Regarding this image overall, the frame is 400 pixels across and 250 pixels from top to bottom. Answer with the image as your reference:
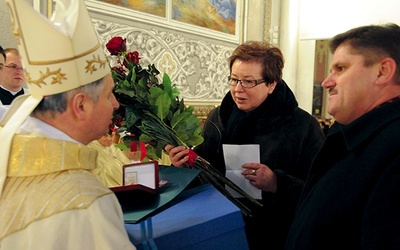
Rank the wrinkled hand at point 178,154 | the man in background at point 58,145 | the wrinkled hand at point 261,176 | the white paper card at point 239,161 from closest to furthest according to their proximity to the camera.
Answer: the man in background at point 58,145 → the wrinkled hand at point 178,154 → the wrinkled hand at point 261,176 → the white paper card at point 239,161

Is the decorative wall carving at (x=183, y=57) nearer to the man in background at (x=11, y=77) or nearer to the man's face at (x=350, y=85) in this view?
the man in background at (x=11, y=77)

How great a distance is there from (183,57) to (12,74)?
7.38ft

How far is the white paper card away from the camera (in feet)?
6.04

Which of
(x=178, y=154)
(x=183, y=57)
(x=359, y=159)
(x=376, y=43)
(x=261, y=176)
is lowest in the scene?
(x=261, y=176)

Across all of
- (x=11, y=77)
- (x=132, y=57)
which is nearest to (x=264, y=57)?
(x=132, y=57)

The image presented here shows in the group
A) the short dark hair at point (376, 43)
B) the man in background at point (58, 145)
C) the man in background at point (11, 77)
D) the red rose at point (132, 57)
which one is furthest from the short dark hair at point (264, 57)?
the man in background at point (11, 77)

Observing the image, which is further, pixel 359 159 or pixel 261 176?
pixel 261 176

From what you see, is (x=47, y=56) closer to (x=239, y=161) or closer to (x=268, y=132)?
(x=239, y=161)

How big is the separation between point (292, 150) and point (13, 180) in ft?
→ 4.38

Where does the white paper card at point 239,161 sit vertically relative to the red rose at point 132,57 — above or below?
below

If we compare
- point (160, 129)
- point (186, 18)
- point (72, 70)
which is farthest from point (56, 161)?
point (186, 18)

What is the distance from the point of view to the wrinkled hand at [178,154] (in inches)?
62.4

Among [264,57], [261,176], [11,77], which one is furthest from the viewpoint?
[11,77]

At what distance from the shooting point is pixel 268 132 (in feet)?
6.34
